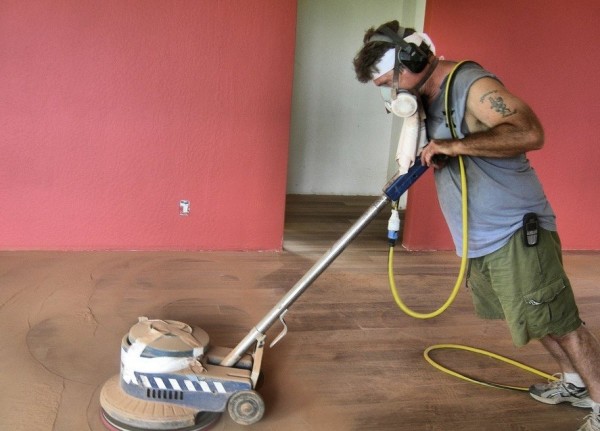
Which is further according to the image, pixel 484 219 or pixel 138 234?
pixel 138 234

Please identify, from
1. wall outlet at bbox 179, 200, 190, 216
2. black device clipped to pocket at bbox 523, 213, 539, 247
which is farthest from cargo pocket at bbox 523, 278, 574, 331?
wall outlet at bbox 179, 200, 190, 216

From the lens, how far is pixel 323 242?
4.44 meters

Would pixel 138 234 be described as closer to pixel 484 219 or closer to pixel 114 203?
pixel 114 203

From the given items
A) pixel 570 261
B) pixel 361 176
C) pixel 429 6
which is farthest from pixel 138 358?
pixel 361 176

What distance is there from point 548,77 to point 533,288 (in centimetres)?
272

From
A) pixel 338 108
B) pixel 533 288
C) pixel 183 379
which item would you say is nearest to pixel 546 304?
pixel 533 288

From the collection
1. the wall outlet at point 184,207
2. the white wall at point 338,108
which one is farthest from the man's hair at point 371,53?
the white wall at point 338,108

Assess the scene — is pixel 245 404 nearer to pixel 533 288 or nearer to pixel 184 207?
pixel 533 288

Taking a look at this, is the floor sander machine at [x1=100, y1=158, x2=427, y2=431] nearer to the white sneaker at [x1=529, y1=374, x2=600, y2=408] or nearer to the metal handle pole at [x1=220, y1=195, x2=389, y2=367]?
the metal handle pole at [x1=220, y1=195, x2=389, y2=367]

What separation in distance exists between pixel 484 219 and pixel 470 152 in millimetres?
278

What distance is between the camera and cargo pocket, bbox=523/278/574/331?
79.9 inches

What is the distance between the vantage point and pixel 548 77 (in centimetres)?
431

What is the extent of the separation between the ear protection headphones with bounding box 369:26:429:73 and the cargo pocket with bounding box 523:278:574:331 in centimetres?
80

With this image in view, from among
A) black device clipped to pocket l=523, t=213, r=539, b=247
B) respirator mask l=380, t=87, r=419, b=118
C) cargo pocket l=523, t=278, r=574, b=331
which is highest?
respirator mask l=380, t=87, r=419, b=118
